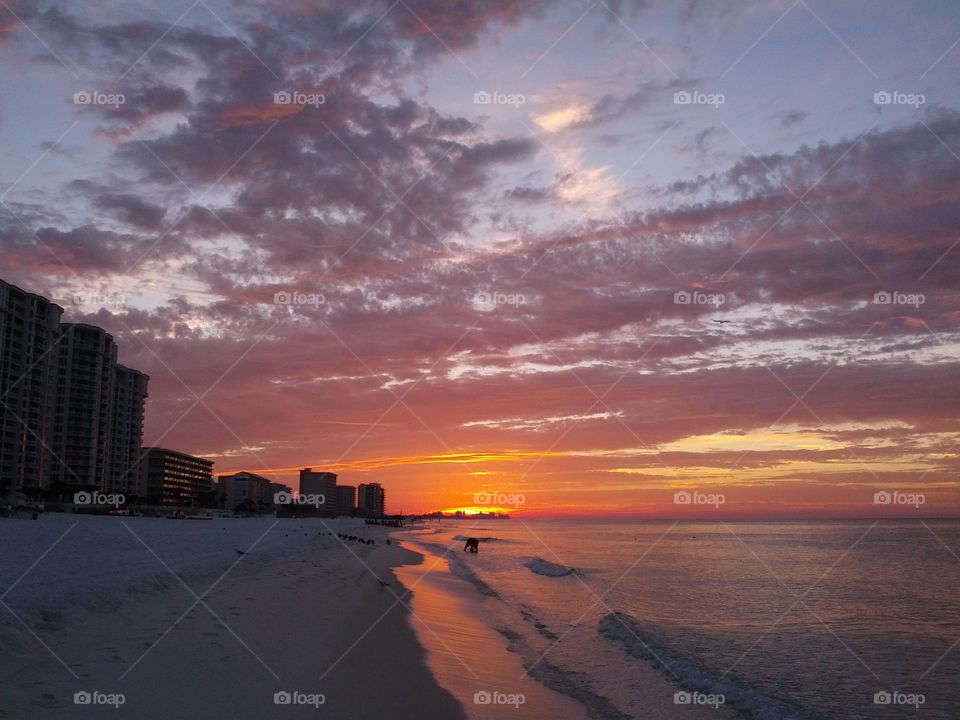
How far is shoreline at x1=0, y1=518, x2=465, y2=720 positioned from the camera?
31.2ft

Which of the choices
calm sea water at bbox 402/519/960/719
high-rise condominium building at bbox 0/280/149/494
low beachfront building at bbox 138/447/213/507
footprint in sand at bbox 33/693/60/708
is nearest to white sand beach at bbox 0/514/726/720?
footprint in sand at bbox 33/693/60/708

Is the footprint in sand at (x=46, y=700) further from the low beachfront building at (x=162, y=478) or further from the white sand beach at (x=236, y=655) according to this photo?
the low beachfront building at (x=162, y=478)

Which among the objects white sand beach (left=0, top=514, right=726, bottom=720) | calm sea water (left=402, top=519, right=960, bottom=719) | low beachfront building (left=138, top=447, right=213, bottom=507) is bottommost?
calm sea water (left=402, top=519, right=960, bottom=719)

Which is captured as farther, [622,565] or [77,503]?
[77,503]

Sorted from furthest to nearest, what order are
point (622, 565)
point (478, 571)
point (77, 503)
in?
point (77, 503)
point (622, 565)
point (478, 571)

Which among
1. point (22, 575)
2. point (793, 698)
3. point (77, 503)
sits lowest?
point (793, 698)

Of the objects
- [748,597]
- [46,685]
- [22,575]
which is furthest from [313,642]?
[748,597]

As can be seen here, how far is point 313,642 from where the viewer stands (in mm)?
15234

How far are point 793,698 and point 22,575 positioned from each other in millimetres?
18478

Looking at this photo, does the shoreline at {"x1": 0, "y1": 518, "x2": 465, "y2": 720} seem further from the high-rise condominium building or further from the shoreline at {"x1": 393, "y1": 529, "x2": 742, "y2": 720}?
the high-rise condominium building

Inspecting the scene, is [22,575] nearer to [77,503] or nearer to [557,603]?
[557,603]

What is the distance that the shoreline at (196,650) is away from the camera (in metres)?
9.52

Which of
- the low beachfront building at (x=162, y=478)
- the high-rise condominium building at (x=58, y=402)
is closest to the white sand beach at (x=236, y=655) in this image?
the high-rise condominium building at (x=58, y=402)

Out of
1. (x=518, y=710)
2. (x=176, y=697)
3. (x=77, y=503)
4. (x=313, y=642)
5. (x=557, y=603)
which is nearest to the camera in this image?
(x=176, y=697)
